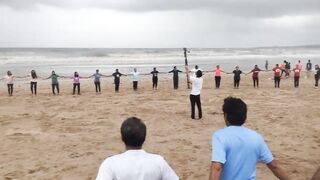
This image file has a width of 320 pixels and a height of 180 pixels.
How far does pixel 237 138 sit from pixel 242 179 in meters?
0.38

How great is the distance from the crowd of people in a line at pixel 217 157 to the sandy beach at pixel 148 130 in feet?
15.5

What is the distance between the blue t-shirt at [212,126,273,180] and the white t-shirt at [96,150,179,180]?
0.59 meters

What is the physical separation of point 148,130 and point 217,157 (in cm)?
978

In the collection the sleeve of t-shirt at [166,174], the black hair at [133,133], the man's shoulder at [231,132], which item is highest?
the black hair at [133,133]

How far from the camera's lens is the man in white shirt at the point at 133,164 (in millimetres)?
3061

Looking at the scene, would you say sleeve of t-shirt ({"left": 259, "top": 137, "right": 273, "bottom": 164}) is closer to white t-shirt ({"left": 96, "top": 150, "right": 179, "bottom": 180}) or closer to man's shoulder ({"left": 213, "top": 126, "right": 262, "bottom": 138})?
man's shoulder ({"left": 213, "top": 126, "right": 262, "bottom": 138})

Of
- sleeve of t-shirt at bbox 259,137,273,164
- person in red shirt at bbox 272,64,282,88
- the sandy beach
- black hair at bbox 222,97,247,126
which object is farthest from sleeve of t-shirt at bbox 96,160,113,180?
person in red shirt at bbox 272,64,282,88

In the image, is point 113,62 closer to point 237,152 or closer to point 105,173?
point 237,152

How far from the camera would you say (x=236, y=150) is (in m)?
3.58

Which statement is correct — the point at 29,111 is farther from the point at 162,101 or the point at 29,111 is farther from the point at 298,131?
the point at 298,131

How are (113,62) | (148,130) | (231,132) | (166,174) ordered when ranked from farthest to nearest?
(113,62) < (148,130) < (231,132) < (166,174)

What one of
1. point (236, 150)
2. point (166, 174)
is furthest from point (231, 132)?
point (166, 174)

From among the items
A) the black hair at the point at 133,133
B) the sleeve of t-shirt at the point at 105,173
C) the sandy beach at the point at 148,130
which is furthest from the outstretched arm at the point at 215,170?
the sandy beach at the point at 148,130

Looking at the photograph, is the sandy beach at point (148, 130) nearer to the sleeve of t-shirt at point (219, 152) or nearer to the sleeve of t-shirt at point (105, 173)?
the sleeve of t-shirt at point (219, 152)
